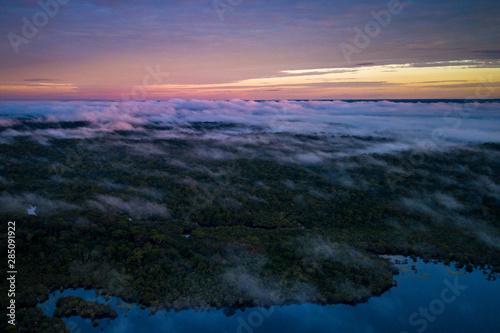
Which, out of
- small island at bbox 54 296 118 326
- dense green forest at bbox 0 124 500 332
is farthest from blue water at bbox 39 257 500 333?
dense green forest at bbox 0 124 500 332

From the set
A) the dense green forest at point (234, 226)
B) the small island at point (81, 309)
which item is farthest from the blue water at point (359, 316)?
the dense green forest at point (234, 226)

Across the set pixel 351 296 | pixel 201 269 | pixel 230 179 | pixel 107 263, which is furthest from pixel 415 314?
pixel 230 179

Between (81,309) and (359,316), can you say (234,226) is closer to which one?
(359,316)

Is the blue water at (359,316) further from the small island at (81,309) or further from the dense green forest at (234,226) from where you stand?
the dense green forest at (234,226)

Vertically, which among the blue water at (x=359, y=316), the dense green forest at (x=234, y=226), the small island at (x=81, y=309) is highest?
the dense green forest at (x=234, y=226)

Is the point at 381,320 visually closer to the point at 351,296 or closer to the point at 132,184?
the point at 351,296
